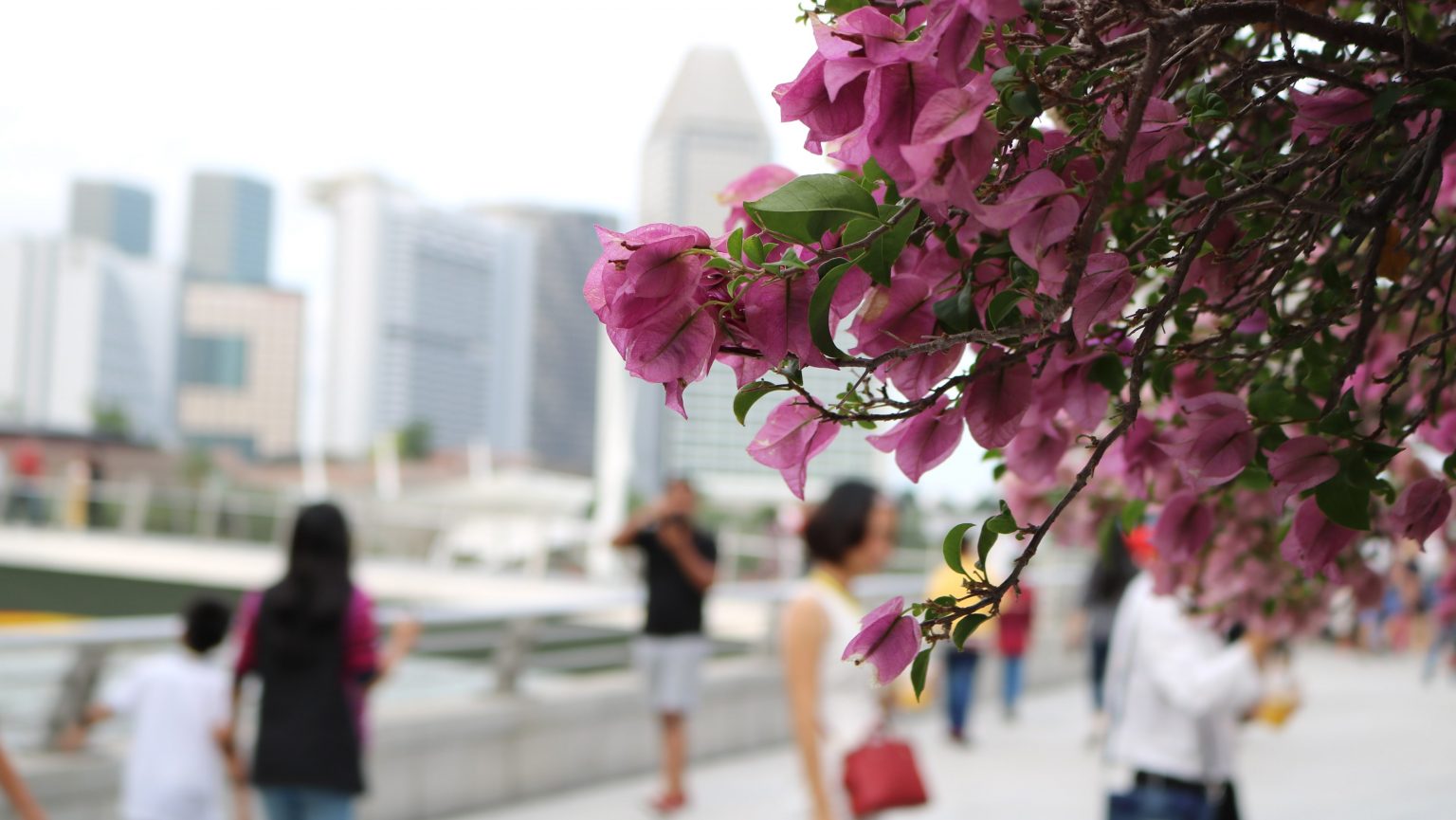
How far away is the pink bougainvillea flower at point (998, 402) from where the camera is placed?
1.13 m

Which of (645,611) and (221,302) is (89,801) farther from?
(221,302)

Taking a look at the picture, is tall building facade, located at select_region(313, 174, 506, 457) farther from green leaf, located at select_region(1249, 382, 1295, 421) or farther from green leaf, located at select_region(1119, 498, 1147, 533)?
green leaf, located at select_region(1249, 382, 1295, 421)

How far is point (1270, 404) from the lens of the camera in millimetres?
1288

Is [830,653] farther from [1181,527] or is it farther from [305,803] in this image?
[1181,527]

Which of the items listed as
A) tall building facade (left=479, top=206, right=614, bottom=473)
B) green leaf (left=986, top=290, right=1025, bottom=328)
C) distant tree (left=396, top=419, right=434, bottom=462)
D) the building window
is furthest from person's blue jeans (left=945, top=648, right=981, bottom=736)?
the building window

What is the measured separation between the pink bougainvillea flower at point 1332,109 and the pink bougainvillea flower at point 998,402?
337mm

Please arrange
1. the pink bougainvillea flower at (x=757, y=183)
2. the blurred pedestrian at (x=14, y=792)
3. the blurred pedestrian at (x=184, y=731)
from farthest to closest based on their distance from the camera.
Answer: the blurred pedestrian at (x=184, y=731)
the blurred pedestrian at (x=14, y=792)
the pink bougainvillea flower at (x=757, y=183)

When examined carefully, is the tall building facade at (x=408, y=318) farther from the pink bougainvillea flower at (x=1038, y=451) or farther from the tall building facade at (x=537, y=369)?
the pink bougainvillea flower at (x=1038, y=451)

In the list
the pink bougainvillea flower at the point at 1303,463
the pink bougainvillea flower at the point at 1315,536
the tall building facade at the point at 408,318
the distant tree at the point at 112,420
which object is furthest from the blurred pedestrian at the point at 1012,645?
the tall building facade at the point at 408,318

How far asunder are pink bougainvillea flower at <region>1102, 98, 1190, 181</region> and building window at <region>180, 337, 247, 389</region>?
172 meters

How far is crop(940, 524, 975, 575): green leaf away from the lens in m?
1.07

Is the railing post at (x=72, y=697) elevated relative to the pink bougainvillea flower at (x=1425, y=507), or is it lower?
lower

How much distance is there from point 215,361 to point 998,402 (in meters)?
177

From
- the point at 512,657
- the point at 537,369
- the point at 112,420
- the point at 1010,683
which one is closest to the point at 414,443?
the point at 112,420
